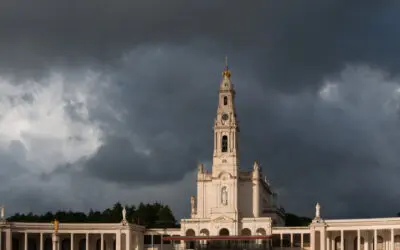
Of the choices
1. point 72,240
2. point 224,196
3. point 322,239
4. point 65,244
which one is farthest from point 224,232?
point 65,244

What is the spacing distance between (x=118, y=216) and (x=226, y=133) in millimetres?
39335

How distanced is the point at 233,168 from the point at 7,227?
33466 mm

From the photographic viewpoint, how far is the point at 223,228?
13150cm

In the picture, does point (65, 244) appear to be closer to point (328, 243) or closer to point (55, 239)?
point (55, 239)

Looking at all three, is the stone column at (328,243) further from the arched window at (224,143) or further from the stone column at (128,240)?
the stone column at (128,240)

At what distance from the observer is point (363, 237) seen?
12762 cm

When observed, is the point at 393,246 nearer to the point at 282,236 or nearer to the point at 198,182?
the point at 282,236

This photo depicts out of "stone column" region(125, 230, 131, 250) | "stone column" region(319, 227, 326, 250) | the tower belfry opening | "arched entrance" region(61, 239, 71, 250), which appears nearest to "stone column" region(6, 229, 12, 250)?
"arched entrance" region(61, 239, 71, 250)

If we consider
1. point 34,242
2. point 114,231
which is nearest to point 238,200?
point 114,231

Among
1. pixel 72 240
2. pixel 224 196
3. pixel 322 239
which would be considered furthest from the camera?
pixel 224 196

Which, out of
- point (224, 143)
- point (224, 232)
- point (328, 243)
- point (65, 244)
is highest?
point (224, 143)

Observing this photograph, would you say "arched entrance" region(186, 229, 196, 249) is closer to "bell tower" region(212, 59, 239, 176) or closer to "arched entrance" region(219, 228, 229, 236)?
"arched entrance" region(219, 228, 229, 236)

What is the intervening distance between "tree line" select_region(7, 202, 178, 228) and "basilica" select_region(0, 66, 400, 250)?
73.2 feet

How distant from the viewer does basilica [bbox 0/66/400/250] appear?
12750 cm
